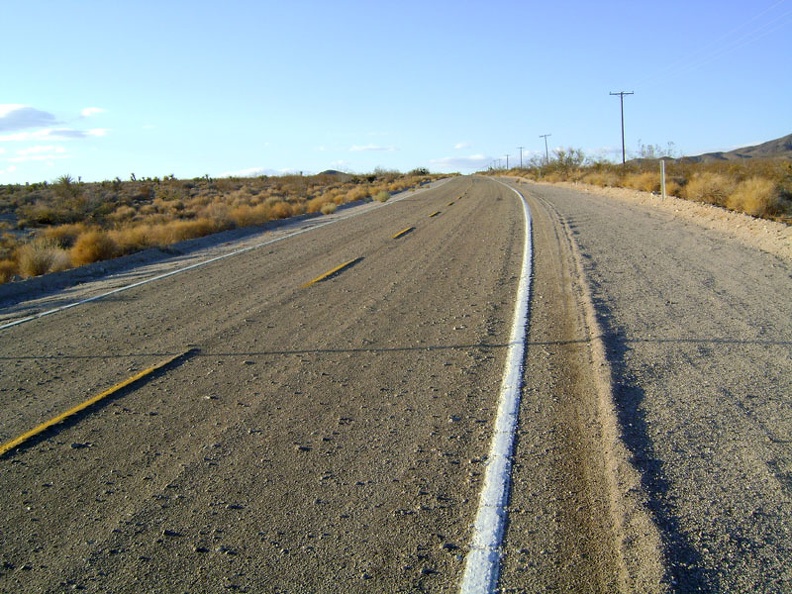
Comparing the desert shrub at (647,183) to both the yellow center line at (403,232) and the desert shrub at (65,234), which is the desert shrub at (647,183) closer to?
the yellow center line at (403,232)

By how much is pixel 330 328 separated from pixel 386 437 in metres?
3.57

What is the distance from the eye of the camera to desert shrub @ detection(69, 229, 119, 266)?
1878cm

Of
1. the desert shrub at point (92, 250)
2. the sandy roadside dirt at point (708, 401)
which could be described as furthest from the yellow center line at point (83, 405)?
the desert shrub at point (92, 250)

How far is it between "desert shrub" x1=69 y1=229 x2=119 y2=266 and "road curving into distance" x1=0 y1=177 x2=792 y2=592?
8.64 m

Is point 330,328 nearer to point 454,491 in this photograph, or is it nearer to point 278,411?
point 278,411

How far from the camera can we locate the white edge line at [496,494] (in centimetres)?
355

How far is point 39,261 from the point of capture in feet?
57.6

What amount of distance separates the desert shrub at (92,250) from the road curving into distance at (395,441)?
28.3 ft

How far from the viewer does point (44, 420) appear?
608 centimetres

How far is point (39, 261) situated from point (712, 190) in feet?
78.0

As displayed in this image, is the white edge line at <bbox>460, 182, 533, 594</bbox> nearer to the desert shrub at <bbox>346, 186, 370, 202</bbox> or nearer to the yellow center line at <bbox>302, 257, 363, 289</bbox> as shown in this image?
the yellow center line at <bbox>302, 257, 363, 289</bbox>

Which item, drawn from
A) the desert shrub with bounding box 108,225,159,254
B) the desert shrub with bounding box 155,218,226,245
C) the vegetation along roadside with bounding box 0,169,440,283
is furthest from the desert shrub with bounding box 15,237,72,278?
the desert shrub with bounding box 155,218,226,245

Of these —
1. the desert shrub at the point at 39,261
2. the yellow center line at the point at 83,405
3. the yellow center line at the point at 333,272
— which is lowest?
the yellow center line at the point at 83,405

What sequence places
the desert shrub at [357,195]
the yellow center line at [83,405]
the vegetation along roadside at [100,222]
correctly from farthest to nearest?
1. the desert shrub at [357,195]
2. the vegetation along roadside at [100,222]
3. the yellow center line at [83,405]
